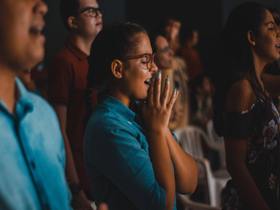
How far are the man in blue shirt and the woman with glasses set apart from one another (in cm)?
39

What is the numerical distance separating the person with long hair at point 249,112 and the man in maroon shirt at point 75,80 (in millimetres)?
520

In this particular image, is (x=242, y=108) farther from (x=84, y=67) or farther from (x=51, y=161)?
(x=51, y=161)

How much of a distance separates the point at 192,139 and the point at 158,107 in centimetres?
318

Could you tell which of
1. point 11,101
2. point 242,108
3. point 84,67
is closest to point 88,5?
point 84,67

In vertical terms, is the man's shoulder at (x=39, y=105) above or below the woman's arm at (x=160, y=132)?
above

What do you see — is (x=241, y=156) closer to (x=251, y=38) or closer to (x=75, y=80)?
(x=251, y=38)

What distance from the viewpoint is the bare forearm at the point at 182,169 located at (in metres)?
1.53

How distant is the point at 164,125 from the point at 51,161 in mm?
466

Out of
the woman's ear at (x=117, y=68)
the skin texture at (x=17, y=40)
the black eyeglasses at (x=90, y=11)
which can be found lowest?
the black eyeglasses at (x=90, y=11)

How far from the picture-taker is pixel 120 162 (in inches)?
→ 56.5

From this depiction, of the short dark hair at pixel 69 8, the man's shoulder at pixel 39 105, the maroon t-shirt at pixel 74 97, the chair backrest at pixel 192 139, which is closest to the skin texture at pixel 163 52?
the chair backrest at pixel 192 139

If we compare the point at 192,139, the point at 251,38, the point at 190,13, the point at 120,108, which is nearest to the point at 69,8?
the point at 251,38

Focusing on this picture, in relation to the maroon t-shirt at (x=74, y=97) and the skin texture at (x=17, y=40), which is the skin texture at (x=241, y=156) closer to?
the maroon t-shirt at (x=74, y=97)

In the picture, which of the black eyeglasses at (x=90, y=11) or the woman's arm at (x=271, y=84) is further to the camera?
the black eyeglasses at (x=90, y=11)
